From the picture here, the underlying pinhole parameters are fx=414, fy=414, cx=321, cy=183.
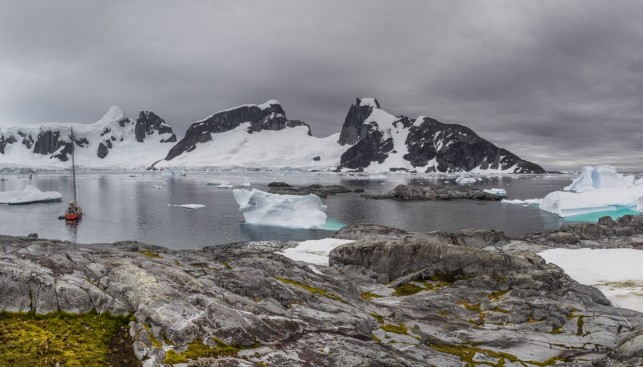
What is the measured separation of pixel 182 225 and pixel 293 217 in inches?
698

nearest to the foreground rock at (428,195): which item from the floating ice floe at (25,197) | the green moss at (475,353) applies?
the floating ice floe at (25,197)

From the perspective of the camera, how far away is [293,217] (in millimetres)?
68375

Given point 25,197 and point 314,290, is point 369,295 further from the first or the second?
point 25,197

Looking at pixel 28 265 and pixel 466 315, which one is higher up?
pixel 28 265

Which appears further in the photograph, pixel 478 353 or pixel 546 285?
pixel 546 285

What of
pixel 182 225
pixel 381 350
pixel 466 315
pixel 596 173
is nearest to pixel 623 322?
pixel 466 315

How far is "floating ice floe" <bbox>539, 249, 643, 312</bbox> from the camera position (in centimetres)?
2402

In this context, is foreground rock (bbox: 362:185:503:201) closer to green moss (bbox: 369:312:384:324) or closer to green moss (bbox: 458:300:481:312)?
green moss (bbox: 458:300:481:312)

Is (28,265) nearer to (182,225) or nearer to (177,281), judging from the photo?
(177,281)

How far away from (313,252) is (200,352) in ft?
82.4

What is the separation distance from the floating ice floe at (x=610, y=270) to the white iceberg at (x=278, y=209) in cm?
3901

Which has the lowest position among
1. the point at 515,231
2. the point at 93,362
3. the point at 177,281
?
the point at 515,231

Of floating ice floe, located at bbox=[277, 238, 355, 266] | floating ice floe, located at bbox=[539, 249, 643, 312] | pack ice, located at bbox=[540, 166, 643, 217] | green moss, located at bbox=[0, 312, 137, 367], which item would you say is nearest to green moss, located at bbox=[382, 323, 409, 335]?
green moss, located at bbox=[0, 312, 137, 367]

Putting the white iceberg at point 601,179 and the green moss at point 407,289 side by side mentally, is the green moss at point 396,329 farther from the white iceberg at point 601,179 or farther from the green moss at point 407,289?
the white iceberg at point 601,179
